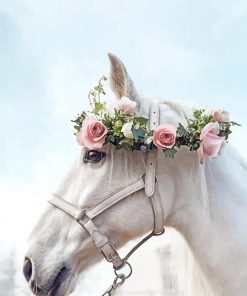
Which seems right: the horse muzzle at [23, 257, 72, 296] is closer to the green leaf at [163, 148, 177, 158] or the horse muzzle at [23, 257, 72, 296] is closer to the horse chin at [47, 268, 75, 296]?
the horse chin at [47, 268, 75, 296]

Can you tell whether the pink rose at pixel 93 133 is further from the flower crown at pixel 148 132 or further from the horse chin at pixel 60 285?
the horse chin at pixel 60 285

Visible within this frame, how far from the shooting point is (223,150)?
6.95 ft

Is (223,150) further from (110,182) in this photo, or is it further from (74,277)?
(74,277)

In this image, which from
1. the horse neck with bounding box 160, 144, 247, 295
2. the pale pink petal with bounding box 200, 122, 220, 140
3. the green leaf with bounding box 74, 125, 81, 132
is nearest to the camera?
the horse neck with bounding box 160, 144, 247, 295

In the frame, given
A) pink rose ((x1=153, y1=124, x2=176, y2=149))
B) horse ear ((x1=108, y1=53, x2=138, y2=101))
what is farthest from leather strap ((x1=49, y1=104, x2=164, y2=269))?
horse ear ((x1=108, y1=53, x2=138, y2=101))

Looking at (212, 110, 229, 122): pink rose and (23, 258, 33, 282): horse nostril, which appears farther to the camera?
(212, 110, 229, 122): pink rose

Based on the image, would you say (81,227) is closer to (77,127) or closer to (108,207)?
(108,207)

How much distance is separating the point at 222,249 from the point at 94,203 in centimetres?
54

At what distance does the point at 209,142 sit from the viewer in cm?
197

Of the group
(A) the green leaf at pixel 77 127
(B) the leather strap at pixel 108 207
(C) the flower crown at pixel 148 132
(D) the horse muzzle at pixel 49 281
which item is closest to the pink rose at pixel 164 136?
(C) the flower crown at pixel 148 132

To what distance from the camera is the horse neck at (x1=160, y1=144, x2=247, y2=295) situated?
74.2 inches

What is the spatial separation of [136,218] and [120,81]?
1.88ft

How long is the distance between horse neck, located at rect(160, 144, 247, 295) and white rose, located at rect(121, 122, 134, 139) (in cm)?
20

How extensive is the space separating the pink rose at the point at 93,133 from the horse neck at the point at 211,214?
0.29m
